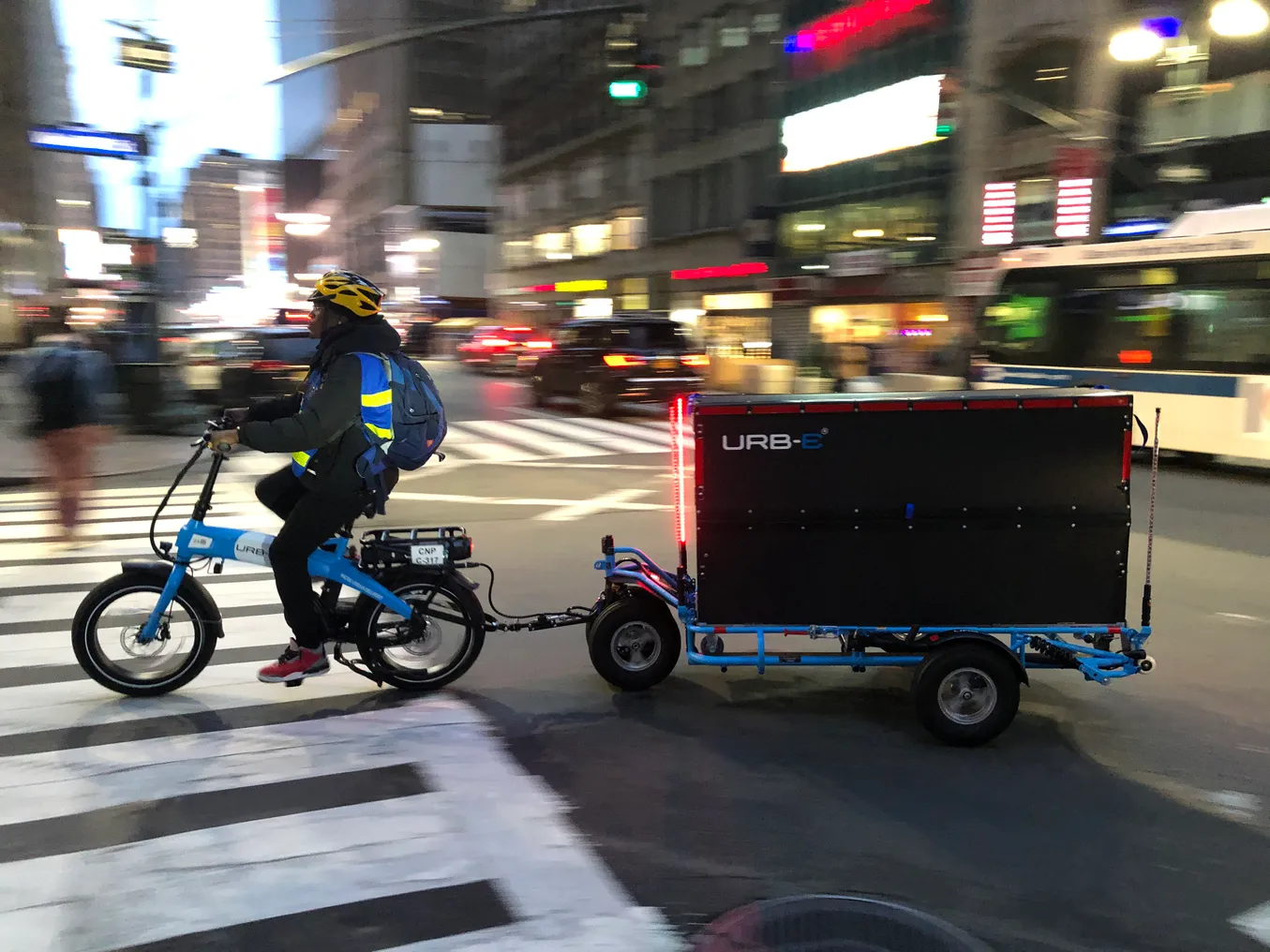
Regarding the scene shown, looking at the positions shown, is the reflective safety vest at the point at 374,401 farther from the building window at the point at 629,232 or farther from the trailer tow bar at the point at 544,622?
the building window at the point at 629,232

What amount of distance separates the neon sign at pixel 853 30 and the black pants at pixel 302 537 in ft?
111

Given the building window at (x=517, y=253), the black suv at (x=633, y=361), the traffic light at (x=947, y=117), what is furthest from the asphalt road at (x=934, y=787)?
the building window at (x=517, y=253)

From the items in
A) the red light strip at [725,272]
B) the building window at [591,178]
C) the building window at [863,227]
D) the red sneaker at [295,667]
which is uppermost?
the building window at [591,178]

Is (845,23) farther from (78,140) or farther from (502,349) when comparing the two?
(78,140)

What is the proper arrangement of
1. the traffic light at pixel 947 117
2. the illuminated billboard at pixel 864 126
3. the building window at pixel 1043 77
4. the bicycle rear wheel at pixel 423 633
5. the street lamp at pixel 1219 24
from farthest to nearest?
the illuminated billboard at pixel 864 126, the traffic light at pixel 947 117, the building window at pixel 1043 77, the street lamp at pixel 1219 24, the bicycle rear wheel at pixel 423 633

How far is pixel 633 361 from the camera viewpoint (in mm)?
21469

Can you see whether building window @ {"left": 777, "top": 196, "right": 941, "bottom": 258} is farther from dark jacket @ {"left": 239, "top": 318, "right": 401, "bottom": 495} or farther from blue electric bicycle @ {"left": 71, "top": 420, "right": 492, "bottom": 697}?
dark jacket @ {"left": 239, "top": 318, "right": 401, "bottom": 495}

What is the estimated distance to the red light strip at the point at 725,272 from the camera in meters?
43.4

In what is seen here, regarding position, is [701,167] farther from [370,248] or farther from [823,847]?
[370,248]

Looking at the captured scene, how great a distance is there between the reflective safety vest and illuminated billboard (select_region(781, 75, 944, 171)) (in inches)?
1179

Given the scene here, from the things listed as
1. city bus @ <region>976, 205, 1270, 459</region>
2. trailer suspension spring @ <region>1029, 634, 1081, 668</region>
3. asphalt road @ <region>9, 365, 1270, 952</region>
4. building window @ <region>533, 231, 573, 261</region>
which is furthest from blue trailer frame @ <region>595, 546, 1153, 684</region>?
building window @ <region>533, 231, 573, 261</region>

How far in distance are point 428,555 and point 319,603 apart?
61 centimetres

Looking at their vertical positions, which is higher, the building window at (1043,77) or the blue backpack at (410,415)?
the building window at (1043,77)

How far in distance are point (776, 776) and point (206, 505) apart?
3234 millimetres
